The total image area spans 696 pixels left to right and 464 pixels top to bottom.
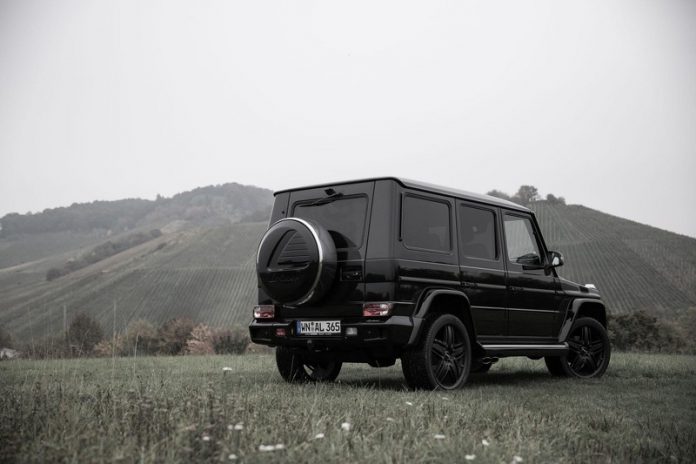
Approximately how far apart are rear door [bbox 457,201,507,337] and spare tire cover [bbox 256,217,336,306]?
5.45 feet

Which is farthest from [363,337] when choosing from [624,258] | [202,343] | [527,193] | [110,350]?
[527,193]

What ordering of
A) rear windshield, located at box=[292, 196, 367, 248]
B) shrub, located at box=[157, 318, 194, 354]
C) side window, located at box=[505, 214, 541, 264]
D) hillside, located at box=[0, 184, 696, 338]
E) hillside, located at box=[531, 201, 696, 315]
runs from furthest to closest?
hillside, located at box=[0, 184, 696, 338] → hillside, located at box=[531, 201, 696, 315] → shrub, located at box=[157, 318, 194, 354] → side window, located at box=[505, 214, 541, 264] → rear windshield, located at box=[292, 196, 367, 248]

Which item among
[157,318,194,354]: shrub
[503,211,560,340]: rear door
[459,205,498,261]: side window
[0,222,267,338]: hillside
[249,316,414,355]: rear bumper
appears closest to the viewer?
[249,316,414,355]: rear bumper

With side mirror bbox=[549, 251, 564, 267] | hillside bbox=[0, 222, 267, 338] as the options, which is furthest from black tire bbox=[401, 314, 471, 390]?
hillside bbox=[0, 222, 267, 338]

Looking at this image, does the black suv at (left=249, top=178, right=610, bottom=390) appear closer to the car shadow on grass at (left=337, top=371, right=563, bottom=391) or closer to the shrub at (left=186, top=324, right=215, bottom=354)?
the car shadow on grass at (left=337, top=371, right=563, bottom=391)

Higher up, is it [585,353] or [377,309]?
[377,309]

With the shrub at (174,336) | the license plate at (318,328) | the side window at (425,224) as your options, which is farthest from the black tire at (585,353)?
Result: the shrub at (174,336)

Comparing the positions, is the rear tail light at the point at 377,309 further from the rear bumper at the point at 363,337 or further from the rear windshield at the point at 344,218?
the rear windshield at the point at 344,218

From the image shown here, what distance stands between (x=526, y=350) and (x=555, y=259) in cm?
162

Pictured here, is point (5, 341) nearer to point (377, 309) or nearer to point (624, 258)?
point (377, 309)

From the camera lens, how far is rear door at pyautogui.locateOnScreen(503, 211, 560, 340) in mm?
8125

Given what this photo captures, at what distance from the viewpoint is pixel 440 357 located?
23.3ft

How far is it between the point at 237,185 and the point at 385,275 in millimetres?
169831

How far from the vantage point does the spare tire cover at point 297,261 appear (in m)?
6.57
